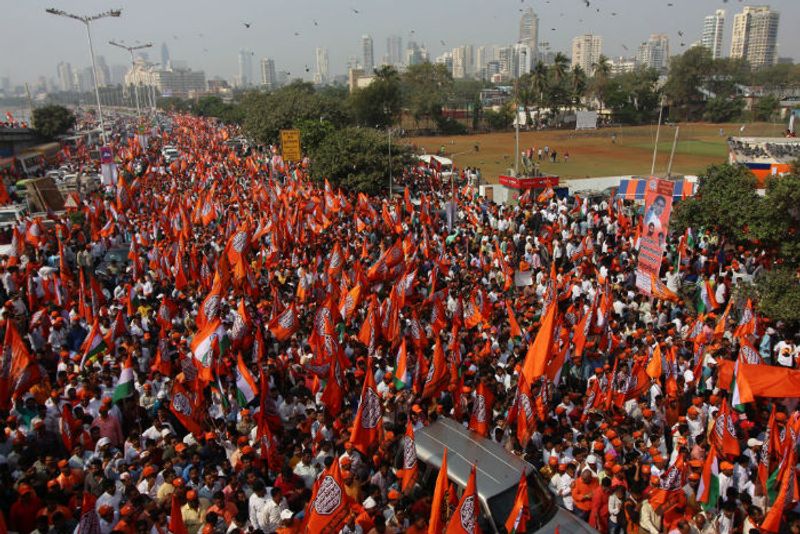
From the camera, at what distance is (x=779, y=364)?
9.67 m

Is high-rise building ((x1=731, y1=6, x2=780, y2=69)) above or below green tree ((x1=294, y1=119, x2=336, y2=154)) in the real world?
above

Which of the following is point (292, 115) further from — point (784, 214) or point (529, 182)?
point (784, 214)

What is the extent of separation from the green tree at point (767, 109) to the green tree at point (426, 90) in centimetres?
3591

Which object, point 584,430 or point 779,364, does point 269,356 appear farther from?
point 779,364

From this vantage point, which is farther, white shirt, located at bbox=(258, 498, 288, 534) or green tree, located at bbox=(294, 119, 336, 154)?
green tree, located at bbox=(294, 119, 336, 154)

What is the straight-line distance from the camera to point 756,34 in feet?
549

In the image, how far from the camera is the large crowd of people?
6.05 metres

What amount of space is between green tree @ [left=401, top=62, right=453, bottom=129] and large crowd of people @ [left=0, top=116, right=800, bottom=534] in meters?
61.1

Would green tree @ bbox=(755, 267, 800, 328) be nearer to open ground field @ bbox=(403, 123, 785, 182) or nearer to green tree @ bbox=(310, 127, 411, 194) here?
green tree @ bbox=(310, 127, 411, 194)

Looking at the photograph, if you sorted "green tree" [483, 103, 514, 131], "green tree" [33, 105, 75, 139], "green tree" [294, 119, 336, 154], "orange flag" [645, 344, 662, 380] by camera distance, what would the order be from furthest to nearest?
"green tree" [483, 103, 514, 131], "green tree" [33, 105, 75, 139], "green tree" [294, 119, 336, 154], "orange flag" [645, 344, 662, 380]

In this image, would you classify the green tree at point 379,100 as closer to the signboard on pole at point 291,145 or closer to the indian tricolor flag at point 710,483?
the signboard on pole at point 291,145

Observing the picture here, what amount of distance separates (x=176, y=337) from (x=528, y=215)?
41.5 feet

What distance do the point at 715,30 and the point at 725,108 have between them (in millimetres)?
107509

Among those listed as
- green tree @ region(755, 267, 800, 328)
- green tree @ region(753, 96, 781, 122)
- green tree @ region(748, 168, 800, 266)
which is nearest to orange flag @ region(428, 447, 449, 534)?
green tree @ region(755, 267, 800, 328)
